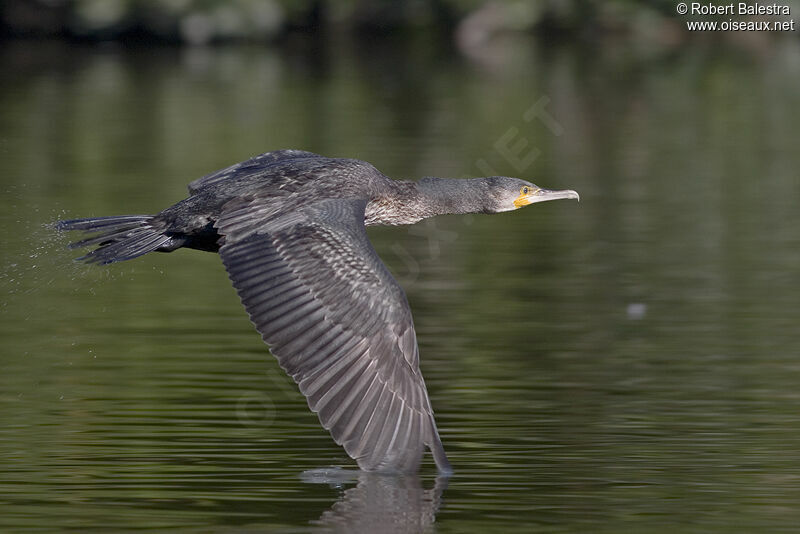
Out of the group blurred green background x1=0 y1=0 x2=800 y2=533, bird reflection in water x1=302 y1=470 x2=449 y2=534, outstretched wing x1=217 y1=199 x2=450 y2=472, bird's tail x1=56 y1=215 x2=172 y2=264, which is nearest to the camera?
bird reflection in water x1=302 y1=470 x2=449 y2=534

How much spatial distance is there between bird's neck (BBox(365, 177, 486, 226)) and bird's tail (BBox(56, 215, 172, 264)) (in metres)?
1.46

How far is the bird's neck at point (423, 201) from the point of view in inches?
450

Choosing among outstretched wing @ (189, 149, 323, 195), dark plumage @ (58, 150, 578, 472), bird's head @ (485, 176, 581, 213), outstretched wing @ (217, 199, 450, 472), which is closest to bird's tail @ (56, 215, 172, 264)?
dark plumage @ (58, 150, 578, 472)

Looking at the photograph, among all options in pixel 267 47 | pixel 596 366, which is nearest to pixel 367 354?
pixel 596 366

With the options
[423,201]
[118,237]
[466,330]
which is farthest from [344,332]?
[466,330]

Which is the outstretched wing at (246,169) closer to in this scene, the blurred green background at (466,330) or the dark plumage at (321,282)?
the dark plumage at (321,282)

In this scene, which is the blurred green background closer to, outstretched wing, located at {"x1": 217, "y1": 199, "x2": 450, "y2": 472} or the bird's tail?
outstretched wing, located at {"x1": 217, "y1": 199, "x2": 450, "y2": 472}

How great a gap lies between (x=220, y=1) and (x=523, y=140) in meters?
19.2

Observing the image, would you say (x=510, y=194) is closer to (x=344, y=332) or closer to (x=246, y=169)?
(x=246, y=169)

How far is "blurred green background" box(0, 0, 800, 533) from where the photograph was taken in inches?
364

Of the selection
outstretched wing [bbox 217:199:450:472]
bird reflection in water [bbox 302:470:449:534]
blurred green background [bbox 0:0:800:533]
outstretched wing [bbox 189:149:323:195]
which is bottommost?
blurred green background [bbox 0:0:800:533]

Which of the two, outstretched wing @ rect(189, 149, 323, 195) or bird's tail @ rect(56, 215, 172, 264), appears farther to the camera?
outstretched wing @ rect(189, 149, 323, 195)

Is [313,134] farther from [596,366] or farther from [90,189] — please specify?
[596,366]

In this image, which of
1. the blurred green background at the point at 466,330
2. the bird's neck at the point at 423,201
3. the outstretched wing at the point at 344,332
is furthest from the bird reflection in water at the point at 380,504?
the bird's neck at the point at 423,201
